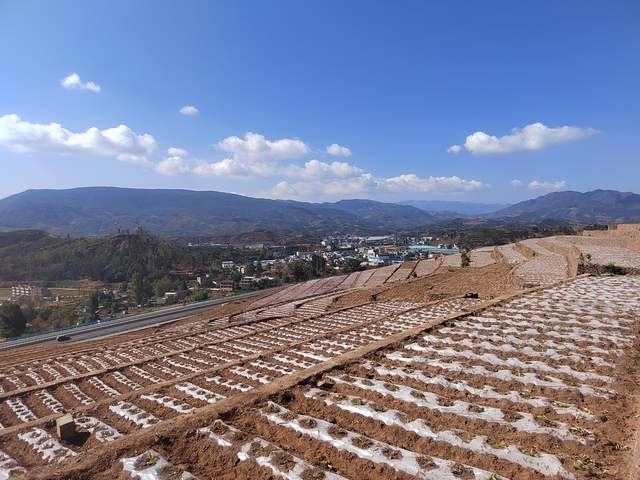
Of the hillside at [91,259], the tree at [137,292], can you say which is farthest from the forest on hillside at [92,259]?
the tree at [137,292]

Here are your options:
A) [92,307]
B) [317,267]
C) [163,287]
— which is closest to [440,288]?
[92,307]

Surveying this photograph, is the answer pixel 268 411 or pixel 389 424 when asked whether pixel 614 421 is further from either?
pixel 268 411

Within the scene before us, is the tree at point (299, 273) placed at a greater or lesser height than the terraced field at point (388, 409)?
lesser

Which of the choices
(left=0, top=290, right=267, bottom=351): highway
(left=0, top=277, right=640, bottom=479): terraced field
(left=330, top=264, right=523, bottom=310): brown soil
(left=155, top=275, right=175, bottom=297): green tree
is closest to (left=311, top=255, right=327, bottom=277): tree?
(left=155, top=275, right=175, bottom=297): green tree

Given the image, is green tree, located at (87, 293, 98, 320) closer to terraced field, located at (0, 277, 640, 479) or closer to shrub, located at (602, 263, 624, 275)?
terraced field, located at (0, 277, 640, 479)

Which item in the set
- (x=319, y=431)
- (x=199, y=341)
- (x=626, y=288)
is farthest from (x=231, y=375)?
(x=626, y=288)

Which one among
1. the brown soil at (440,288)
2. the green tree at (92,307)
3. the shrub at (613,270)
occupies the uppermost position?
the shrub at (613,270)

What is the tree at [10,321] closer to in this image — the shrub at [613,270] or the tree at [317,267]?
the tree at [317,267]
